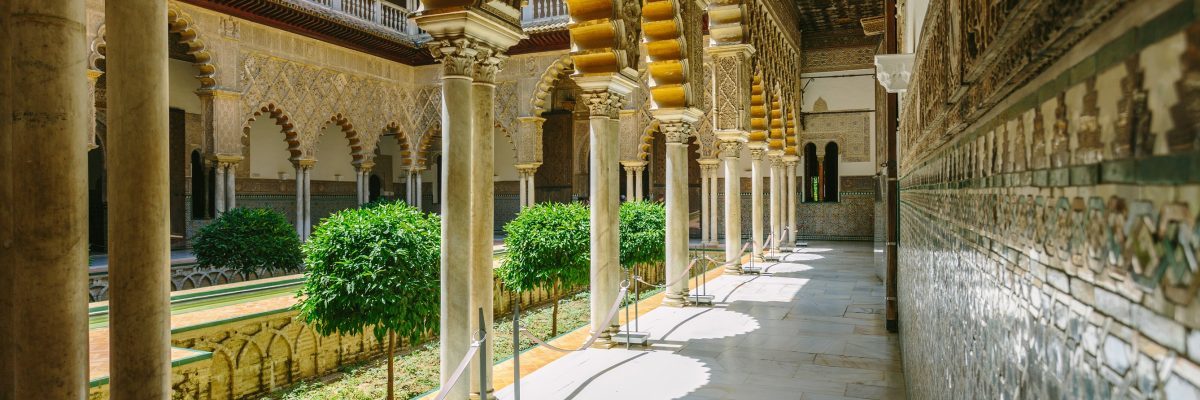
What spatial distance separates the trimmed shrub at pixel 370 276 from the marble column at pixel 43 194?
3.43 metres

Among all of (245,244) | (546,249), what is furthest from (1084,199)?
(245,244)

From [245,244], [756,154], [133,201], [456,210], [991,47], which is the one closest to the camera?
[991,47]

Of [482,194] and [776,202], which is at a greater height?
[482,194]

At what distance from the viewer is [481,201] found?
439 cm

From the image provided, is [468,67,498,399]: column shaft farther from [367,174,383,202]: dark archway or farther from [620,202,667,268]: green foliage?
[367,174,383,202]: dark archway

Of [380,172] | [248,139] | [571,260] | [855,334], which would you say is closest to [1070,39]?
[855,334]

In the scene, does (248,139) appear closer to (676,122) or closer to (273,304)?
(273,304)

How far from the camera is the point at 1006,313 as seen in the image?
58 cm

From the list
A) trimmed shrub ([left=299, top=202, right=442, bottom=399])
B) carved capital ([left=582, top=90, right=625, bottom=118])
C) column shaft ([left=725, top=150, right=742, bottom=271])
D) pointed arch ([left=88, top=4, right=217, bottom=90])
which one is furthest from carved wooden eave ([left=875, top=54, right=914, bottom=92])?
pointed arch ([left=88, top=4, right=217, bottom=90])

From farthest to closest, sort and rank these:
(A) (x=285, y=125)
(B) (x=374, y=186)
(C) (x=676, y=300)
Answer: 1. (B) (x=374, y=186)
2. (A) (x=285, y=125)
3. (C) (x=676, y=300)

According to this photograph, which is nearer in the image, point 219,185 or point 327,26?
point 219,185

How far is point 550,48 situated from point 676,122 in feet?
28.3

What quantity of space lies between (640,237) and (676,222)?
2736mm

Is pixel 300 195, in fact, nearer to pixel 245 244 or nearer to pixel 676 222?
pixel 245 244
